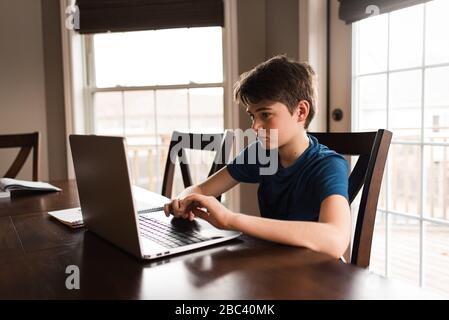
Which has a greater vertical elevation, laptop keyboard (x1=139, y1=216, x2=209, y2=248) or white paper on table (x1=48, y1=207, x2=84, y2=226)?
laptop keyboard (x1=139, y1=216, x2=209, y2=248)

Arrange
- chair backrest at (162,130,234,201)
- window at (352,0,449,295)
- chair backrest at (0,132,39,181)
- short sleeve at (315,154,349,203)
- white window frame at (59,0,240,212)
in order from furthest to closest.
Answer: white window frame at (59,0,240,212) → chair backrest at (0,132,39,181) → window at (352,0,449,295) → chair backrest at (162,130,234,201) → short sleeve at (315,154,349,203)

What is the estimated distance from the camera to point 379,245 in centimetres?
210

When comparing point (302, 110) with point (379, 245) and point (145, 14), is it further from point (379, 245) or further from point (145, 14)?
point (145, 14)

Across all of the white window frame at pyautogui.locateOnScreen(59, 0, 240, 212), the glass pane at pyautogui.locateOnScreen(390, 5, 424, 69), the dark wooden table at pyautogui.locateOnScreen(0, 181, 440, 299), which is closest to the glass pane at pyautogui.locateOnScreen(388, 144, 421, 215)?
the glass pane at pyautogui.locateOnScreen(390, 5, 424, 69)

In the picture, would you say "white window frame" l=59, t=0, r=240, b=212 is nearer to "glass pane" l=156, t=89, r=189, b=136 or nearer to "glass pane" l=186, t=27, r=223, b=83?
"glass pane" l=186, t=27, r=223, b=83

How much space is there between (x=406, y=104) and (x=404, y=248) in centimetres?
67

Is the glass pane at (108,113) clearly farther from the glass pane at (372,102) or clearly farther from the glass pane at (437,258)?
the glass pane at (437,258)

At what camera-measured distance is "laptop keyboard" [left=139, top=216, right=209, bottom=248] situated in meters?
0.89

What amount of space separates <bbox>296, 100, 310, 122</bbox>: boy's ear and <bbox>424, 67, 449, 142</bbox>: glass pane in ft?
2.76

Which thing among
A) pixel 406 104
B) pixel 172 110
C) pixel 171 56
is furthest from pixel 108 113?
pixel 406 104

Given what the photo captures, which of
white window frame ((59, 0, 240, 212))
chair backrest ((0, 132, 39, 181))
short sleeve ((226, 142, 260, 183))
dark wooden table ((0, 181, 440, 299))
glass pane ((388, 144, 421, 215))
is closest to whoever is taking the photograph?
dark wooden table ((0, 181, 440, 299))

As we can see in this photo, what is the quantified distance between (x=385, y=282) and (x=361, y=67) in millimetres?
1610

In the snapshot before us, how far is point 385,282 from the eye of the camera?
2.13ft

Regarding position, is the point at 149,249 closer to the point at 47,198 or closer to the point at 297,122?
the point at 297,122
